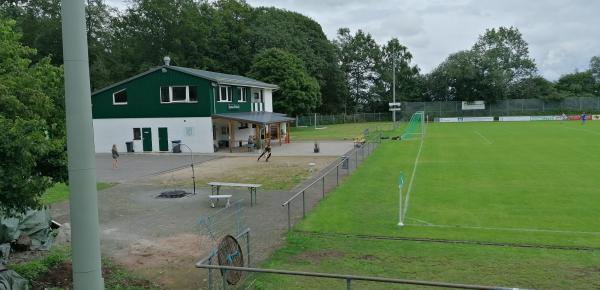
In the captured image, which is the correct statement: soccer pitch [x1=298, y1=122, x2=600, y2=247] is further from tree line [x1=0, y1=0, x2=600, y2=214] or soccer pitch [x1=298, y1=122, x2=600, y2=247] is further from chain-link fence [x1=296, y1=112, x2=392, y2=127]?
chain-link fence [x1=296, y1=112, x2=392, y2=127]

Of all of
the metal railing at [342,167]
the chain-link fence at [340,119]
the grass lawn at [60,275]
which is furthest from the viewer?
the chain-link fence at [340,119]

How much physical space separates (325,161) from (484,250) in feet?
62.9

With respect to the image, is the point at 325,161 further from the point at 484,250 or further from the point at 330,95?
the point at 330,95

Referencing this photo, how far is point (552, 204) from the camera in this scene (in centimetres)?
1672

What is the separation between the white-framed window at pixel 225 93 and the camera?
4000 centimetres

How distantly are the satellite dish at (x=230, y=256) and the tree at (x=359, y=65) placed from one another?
288 feet

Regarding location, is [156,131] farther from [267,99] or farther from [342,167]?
[342,167]

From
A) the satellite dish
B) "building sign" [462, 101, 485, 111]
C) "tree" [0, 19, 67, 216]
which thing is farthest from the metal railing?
"building sign" [462, 101, 485, 111]

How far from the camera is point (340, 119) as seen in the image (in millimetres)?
→ 86688

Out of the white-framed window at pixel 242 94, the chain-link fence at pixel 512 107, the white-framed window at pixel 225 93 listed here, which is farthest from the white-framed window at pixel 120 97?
the chain-link fence at pixel 512 107

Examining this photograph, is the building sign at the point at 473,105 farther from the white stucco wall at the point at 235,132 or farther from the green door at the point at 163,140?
the green door at the point at 163,140

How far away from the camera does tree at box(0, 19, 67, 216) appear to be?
8.29 metres

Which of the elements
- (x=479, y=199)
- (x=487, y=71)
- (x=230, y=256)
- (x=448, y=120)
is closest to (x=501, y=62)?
(x=487, y=71)

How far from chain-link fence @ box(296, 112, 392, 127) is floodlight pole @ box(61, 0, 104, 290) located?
235ft
